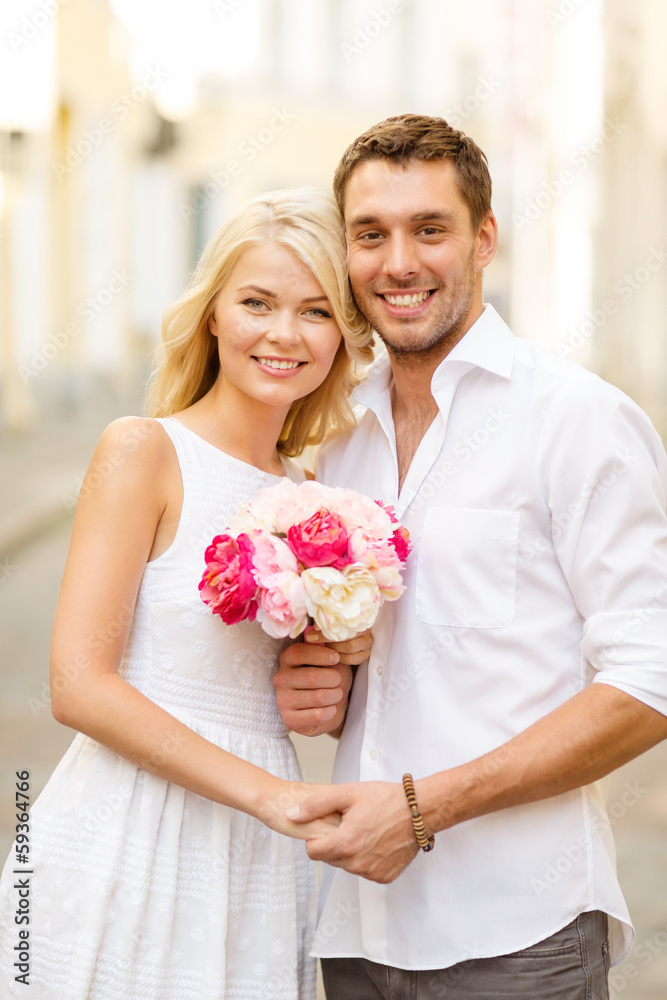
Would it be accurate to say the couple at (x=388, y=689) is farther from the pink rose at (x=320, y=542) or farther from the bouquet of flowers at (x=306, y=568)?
the pink rose at (x=320, y=542)

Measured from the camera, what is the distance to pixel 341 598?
2453mm

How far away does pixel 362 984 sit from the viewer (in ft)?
9.36

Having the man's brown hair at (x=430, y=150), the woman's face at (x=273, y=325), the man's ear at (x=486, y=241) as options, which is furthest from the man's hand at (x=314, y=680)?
the man's brown hair at (x=430, y=150)

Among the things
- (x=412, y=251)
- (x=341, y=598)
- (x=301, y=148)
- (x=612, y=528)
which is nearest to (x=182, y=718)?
(x=341, y=598)

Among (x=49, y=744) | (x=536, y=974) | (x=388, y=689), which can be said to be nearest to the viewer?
(x=536, y=974)

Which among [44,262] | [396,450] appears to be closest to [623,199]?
[44,262]

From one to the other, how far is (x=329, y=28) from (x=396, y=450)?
2851 centimetres

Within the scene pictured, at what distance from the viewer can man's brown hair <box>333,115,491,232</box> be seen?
115 inches

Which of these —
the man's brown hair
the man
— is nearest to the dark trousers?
the man

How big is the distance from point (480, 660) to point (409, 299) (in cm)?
105

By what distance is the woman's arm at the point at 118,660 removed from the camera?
2.58 metres

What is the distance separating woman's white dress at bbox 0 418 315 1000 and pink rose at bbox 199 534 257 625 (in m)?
0.22

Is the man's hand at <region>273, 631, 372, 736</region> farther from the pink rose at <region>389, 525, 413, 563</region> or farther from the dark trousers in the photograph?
the dark trousers

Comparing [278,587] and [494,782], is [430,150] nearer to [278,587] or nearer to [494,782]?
[278,587]
